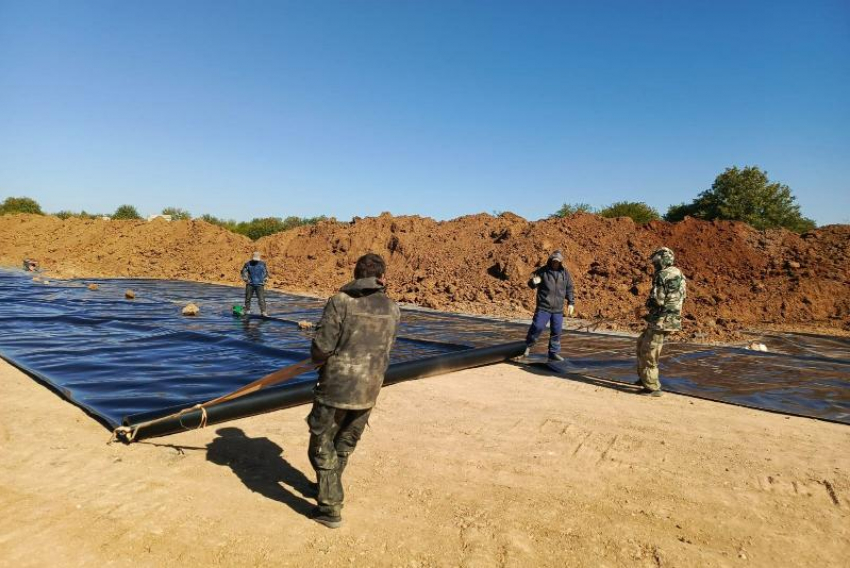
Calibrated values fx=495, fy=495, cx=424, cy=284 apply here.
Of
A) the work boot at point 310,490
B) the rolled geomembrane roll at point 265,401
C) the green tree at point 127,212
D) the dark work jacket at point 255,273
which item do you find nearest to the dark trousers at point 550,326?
the rolled geomembrane roll at point 265,401

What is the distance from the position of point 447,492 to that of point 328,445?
1.10 metres

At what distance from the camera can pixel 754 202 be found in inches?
1042

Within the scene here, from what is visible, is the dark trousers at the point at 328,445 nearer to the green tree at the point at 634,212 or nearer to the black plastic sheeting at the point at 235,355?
the black plastic sheeting at the point at 235,355

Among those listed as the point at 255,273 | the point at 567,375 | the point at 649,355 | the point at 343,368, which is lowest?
the point at 567,375

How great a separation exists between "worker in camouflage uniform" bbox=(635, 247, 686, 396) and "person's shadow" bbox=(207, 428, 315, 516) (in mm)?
4712

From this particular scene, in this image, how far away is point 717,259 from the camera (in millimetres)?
19719

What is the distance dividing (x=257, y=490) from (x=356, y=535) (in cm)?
99

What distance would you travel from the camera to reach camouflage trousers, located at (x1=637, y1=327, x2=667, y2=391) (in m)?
6.43

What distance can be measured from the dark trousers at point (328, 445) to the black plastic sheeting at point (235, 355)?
2.42 metres

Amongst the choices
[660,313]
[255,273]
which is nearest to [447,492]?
[660,313]

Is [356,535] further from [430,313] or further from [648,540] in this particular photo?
[430,313]

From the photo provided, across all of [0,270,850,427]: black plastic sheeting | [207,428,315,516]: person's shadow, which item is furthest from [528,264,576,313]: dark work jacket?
[207,428,315,516]: person's shadow

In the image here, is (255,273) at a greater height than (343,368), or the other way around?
(255,273)

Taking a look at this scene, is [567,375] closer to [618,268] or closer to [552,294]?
[552,294]
